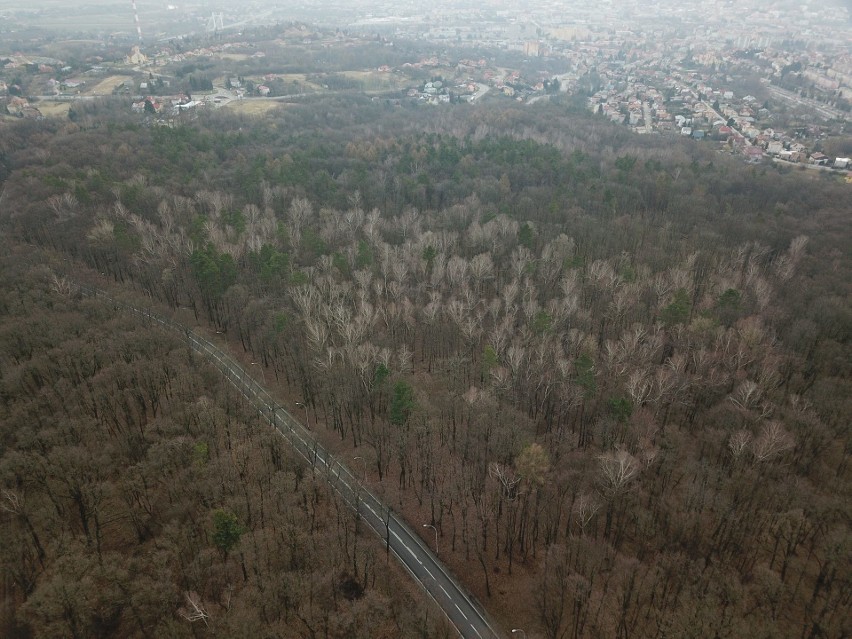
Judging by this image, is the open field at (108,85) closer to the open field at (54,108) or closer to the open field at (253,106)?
the open field at (54,108)

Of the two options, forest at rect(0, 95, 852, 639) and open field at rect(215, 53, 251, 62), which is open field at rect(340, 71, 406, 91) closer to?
open field at rect(215, 53, 251, 62)

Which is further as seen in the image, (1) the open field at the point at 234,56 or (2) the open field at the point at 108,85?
(1) the open field at the point at 234,56

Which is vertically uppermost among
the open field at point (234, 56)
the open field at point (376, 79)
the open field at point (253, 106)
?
the open field at point (234, 56)

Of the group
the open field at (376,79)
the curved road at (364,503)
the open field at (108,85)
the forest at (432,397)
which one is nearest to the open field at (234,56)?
the open field at (108,85)

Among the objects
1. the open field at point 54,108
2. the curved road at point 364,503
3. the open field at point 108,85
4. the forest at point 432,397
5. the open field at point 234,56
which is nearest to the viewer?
the forest at point 432,397

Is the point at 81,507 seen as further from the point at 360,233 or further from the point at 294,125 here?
the point at 294,125

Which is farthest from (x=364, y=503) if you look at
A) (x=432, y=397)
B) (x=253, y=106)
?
(x=253, y=106)

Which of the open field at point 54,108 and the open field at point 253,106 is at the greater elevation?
the open field at point 54,108

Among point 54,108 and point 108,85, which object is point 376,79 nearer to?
point 108,85

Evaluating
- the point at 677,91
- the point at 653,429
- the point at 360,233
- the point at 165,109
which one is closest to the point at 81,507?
the point at 653,429
